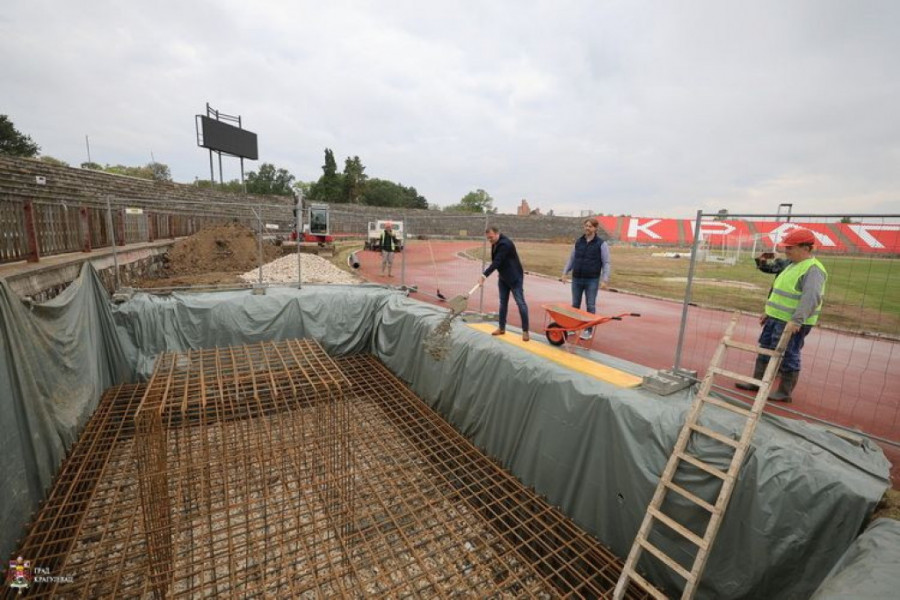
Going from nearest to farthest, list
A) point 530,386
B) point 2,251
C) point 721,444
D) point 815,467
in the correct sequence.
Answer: point 815,467
point 721,444
point 530,386
point 2,251

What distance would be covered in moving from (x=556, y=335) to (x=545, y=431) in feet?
4.95

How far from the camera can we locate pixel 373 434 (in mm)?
5820

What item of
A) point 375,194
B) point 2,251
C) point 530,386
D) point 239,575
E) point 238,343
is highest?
point 375,194

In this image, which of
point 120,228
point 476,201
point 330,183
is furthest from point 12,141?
point 476,201

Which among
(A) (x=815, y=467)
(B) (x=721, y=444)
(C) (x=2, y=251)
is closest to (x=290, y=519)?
(B) (x=721, y=444)

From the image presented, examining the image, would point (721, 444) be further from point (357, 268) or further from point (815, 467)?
point (357, 268)

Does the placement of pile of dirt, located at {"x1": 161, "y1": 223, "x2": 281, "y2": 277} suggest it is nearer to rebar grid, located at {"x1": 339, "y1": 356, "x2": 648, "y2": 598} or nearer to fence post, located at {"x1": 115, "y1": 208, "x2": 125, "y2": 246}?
fence post, located at {"x1": 115, "y1": 208, "x2": 125, "y2": 246}

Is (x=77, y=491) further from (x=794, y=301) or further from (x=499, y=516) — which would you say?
(x=794, y=301)

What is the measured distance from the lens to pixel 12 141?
3722 cm

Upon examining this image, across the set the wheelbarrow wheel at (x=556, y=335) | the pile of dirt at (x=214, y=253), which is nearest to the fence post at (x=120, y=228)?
the pile of dirt at (x=214, y=253)

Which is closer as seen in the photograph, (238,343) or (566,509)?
(566,509)

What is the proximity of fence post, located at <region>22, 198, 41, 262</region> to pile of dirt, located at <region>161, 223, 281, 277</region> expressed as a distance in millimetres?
6498

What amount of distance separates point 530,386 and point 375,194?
67136mm

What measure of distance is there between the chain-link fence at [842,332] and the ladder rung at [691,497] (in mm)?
1225
